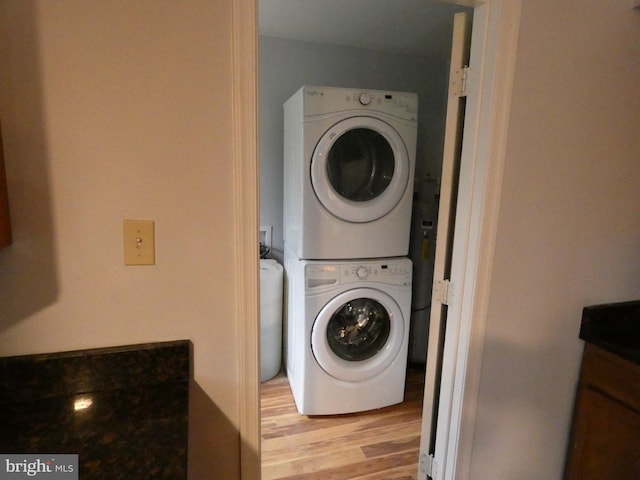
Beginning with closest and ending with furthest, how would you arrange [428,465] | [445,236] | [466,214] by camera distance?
[466,214] < [445,236] < [428,465]

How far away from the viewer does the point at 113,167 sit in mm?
833

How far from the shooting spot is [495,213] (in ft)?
3.75

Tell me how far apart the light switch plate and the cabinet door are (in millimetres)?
1498

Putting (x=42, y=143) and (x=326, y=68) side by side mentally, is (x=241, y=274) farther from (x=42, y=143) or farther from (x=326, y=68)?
(x=326, y=68)

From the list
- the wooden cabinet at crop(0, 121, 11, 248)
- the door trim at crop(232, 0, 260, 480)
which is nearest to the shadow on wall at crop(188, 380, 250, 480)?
the door trim at crop(232, 0, 260, 480)

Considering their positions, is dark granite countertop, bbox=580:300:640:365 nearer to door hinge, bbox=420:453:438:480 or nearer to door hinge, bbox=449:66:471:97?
door hinge, bbox=420:453:438:480

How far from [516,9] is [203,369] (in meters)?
1.36

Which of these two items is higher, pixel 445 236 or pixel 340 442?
pixel 445 236

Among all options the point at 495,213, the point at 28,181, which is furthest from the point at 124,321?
the point at 495,213

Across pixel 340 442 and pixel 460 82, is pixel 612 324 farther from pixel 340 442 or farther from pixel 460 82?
pixel 340 442

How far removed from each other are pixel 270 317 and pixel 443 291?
1272 mm

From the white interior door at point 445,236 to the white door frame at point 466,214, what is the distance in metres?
0.07

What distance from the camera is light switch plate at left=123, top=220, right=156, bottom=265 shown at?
86cm

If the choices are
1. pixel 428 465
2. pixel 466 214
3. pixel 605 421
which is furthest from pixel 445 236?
pixel 428 465
